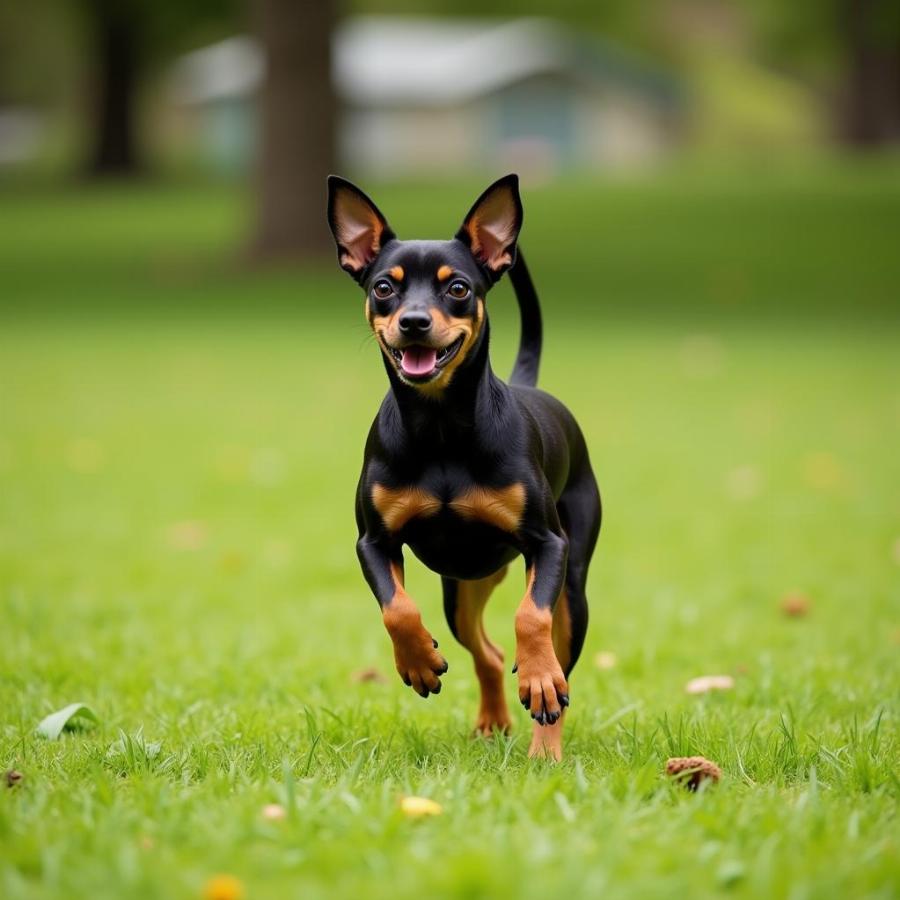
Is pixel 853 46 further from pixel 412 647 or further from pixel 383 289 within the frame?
pixel 412 647

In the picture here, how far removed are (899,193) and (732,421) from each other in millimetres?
18834

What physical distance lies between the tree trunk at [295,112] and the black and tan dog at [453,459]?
58.1 feet

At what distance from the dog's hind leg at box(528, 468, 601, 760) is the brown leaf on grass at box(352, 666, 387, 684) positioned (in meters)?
1.14

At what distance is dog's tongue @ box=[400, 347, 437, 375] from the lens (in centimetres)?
395

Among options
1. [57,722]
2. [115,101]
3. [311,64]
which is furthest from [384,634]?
[115,101]

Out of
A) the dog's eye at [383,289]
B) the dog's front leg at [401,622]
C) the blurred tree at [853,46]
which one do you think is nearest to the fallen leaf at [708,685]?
the dog's front leg at [401,622]

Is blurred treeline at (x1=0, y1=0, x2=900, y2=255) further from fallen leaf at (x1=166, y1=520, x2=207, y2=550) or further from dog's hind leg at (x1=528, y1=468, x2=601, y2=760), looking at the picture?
dog's hind leg at (x1=528, y1=468, x2=601, y2=760)

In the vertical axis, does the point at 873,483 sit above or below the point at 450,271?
below

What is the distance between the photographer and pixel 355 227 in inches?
173

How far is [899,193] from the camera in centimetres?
2908

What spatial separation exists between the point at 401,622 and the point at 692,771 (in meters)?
0.85

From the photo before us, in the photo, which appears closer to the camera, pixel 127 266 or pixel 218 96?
pixel 127 266

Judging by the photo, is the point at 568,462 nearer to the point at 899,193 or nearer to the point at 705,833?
the point at 705,833

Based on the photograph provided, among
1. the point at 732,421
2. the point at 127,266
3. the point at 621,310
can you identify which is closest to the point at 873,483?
the point at 732,421
